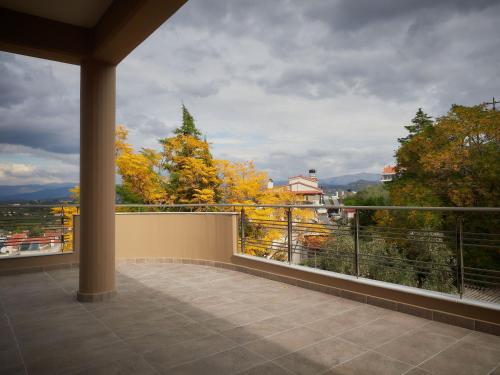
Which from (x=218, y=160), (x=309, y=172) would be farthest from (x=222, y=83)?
(x=309, y=172)

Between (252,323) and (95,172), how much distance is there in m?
2.46

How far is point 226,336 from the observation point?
2.99m

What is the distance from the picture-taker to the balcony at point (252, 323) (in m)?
2.48

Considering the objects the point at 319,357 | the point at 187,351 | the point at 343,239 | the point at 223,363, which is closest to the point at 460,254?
the point at 319,357

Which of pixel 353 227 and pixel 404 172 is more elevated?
pixel 404 172

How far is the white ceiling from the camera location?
11.6 ft

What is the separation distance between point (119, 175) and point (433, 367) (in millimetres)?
17108

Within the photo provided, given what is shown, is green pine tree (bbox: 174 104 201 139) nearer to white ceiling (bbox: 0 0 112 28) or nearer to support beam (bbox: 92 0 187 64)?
support beam (bbox: 92 0 187 64)

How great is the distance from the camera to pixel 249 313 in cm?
361

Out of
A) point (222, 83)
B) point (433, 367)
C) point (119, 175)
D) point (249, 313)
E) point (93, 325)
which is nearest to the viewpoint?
point (433, 367)

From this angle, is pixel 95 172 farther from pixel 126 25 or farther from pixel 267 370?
pixel 267 370

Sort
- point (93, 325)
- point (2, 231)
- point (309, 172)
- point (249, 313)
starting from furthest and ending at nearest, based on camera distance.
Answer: point (309, 172), point (2, 231), point (249, 313), point (93, 325)

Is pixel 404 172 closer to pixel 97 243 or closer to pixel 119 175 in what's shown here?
pixel 119 175

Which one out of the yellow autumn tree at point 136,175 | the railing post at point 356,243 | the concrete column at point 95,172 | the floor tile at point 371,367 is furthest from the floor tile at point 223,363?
the yellow autumn tree at point 136,175
